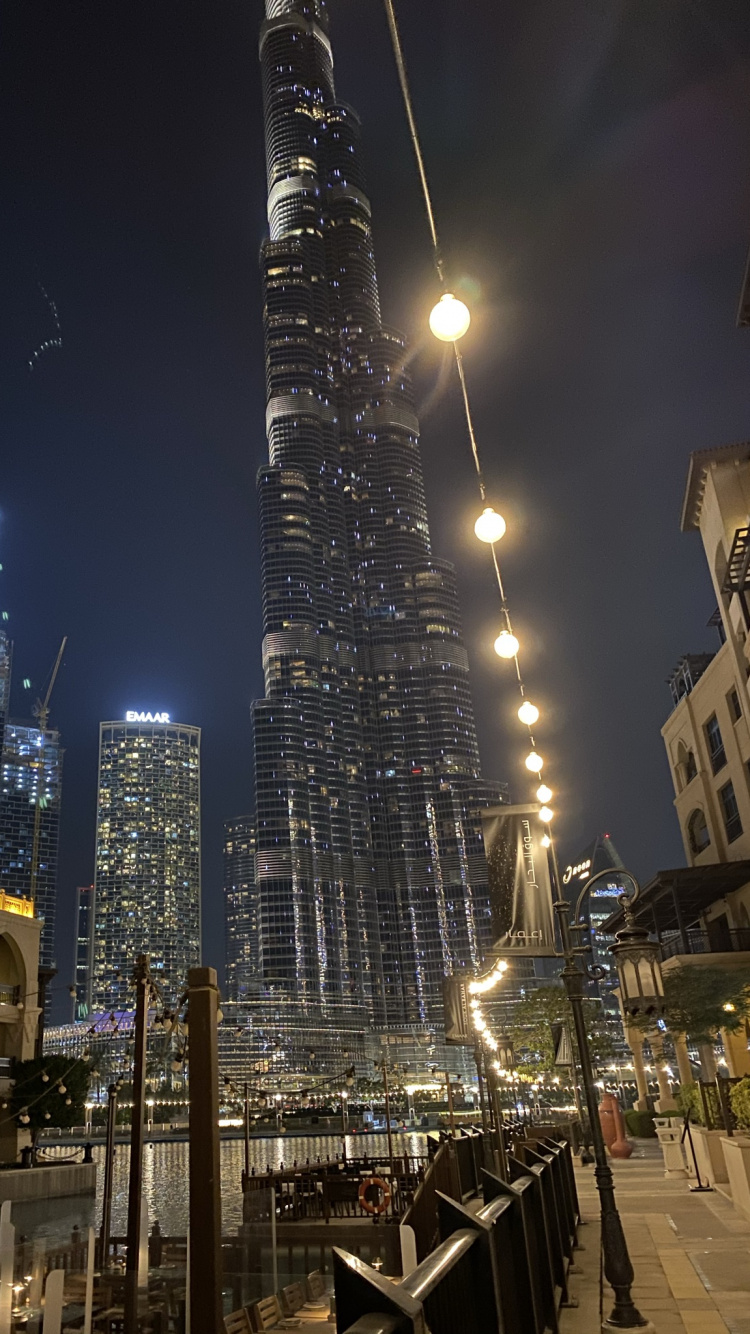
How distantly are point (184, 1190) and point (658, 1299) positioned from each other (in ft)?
202

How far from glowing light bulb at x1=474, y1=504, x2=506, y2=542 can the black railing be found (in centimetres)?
828

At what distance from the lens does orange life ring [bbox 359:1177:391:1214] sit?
23.0 m

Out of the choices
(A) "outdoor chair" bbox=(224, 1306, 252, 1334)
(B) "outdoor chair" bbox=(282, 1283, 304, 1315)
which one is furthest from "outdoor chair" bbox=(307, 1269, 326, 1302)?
(A) "outdoor chair" bbox=(224, 1306, 252, 1334)

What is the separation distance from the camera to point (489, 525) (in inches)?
546

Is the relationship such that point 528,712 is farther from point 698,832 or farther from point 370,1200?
point 698,832

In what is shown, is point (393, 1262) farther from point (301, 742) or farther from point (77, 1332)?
point (301, 742)

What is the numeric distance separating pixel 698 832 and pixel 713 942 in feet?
32.9

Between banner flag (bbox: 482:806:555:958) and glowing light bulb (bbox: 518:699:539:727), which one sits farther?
glowing light bulb (bbox: 518:699:539:727)

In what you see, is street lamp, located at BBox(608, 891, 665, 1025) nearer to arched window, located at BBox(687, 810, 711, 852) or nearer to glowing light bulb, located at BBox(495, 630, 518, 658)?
glowing light bulb, located at BBox(495, 630, 518, 658)

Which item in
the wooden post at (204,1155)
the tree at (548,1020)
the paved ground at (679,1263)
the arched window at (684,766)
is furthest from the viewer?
the arched window at (684,766)

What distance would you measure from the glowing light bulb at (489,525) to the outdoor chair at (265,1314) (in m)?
13.5

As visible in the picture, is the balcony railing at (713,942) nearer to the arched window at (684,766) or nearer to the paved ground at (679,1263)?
the arched window at (684,766)

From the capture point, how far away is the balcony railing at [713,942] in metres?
43.9

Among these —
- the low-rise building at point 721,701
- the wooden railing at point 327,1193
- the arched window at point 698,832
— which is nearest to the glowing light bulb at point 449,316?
the wooden railing at point 327,1193
